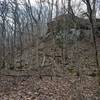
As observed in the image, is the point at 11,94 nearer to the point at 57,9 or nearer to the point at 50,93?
the point at 50,93

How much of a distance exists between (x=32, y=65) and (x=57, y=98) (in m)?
9.43

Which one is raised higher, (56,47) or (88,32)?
(88,32)

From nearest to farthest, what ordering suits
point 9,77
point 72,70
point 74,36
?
1. point 9,77
2. point 72,70
3. point 74,36

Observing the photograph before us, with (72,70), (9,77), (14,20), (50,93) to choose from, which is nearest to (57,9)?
(14,20)

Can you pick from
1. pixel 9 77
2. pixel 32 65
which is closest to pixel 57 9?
pixel 32 65

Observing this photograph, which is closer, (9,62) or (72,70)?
(72,70)

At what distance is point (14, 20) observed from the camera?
56.8 ft

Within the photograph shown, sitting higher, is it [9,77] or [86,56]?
[86,56]

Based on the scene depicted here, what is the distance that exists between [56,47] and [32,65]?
5.42 metres

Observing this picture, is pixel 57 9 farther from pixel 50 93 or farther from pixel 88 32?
pixel 50 93


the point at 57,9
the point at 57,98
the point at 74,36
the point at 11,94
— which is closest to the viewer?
the point at 57,98

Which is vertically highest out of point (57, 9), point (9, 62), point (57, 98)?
point (57, 9)

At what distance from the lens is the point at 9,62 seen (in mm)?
15883

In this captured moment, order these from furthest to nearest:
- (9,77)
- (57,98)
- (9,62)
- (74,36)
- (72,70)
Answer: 1. (74,36)
2. (9,62)
3. (72,70)
4. (9,77)
5. (57,98)
